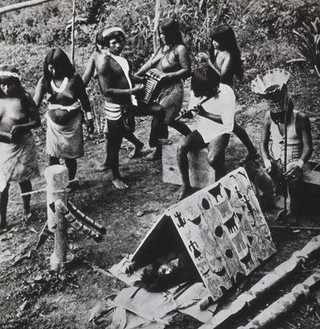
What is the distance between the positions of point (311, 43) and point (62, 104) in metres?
5.29

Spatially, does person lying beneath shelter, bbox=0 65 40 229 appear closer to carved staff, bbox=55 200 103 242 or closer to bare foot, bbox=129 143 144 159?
carved staff, bbox=55 200 103 242

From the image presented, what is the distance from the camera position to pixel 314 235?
551cm

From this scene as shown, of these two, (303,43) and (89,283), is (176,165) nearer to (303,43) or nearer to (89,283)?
(89,283)

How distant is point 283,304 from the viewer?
4426 mm

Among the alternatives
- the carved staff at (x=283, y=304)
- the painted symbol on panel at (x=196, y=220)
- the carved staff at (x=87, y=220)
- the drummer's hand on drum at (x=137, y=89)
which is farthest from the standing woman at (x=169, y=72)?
the carved staff at (x=283, y=304)

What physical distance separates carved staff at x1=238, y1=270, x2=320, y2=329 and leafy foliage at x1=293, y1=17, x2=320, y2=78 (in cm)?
536

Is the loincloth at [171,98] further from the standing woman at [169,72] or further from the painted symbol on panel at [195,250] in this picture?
the painted symbol on panel at [195,250]

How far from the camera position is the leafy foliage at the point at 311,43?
927 centimetres

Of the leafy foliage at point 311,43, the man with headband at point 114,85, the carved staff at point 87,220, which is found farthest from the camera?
the leafy foliage at point 311,43

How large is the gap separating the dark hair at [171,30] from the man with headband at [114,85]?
2.25 ft

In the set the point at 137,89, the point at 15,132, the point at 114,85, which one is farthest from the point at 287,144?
the point at 15,132

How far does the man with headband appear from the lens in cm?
633

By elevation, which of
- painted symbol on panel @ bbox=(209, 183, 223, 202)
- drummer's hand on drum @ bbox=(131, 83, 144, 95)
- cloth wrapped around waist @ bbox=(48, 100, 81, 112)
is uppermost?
drummer's hand on drum @ bbox=(131, 83, 144, 95)

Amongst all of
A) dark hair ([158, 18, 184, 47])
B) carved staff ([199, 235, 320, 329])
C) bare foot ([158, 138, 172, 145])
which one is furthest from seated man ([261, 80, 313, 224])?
dark hair ([158, 18, 184, 47])
